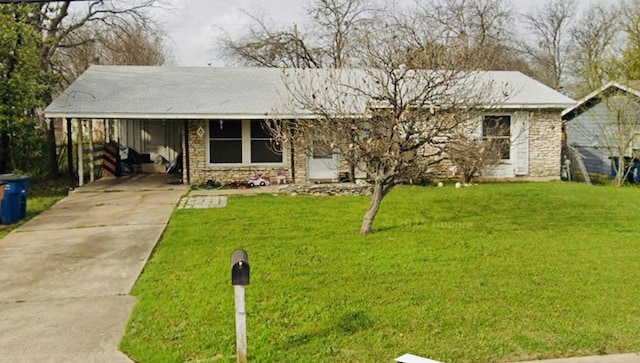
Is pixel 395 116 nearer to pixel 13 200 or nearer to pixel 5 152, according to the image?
pixel 13 200

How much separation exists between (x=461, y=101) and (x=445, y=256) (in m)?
2.69

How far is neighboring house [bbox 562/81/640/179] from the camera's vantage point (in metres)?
18.4

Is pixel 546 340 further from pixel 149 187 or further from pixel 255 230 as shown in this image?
pixel 149 187

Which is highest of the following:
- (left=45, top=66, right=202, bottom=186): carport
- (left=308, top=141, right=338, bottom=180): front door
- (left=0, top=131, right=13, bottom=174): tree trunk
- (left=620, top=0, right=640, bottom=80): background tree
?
(left=620, top=0, right=640, bottom=80): background tree

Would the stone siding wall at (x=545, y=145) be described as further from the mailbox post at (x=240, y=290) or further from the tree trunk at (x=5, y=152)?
the tree trunk at (x=5, y=152)

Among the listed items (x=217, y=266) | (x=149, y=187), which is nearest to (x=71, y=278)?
(x=217, y=266)

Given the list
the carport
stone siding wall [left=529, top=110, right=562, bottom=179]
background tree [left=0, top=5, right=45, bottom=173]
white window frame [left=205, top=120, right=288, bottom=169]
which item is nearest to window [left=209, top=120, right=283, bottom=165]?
white window frame [left=205, top=120, right=288, bottom=169]

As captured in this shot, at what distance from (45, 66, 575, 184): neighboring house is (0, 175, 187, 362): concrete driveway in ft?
10.4

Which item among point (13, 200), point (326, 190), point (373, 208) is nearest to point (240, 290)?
point (373, 208)

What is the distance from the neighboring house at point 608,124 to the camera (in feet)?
60.4

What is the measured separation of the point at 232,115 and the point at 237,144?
1.33 m

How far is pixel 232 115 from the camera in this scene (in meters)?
15.2

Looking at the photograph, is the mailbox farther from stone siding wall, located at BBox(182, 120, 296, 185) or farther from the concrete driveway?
stone siding wall, located at BBox(182, 120, 296, 185)

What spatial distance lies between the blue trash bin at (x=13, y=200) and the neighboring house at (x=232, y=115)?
4.03 m
